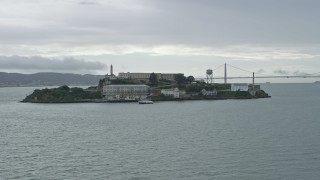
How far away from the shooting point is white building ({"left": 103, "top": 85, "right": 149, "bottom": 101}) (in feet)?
119

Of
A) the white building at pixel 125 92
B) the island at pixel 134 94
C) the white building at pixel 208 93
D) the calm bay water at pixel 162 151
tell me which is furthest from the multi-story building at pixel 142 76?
the calm bay water at pixel 162 151

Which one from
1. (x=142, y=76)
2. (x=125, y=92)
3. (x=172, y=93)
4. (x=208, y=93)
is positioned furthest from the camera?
(x=142, y=76)

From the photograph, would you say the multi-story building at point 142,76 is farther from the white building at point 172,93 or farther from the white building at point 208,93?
the white building at point 172,93

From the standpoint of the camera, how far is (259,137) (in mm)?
13070

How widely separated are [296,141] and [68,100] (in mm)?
24752

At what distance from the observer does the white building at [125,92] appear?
119 ft

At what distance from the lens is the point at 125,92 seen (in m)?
37.2

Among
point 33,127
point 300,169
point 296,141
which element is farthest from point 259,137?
point 33,127

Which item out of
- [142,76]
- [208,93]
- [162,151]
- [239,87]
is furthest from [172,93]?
[162,151]

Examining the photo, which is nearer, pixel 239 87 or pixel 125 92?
pixel 125 92

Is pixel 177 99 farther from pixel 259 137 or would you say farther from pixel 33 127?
pixel 259 137

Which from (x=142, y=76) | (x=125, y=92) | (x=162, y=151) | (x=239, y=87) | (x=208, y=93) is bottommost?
(x=162, y=151)

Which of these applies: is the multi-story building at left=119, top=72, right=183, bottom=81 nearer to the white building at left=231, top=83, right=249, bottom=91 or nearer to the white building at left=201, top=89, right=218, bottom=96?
the white building at left=231, top=83, right=249, bottom=91

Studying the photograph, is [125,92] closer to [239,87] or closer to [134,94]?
[134,94]
